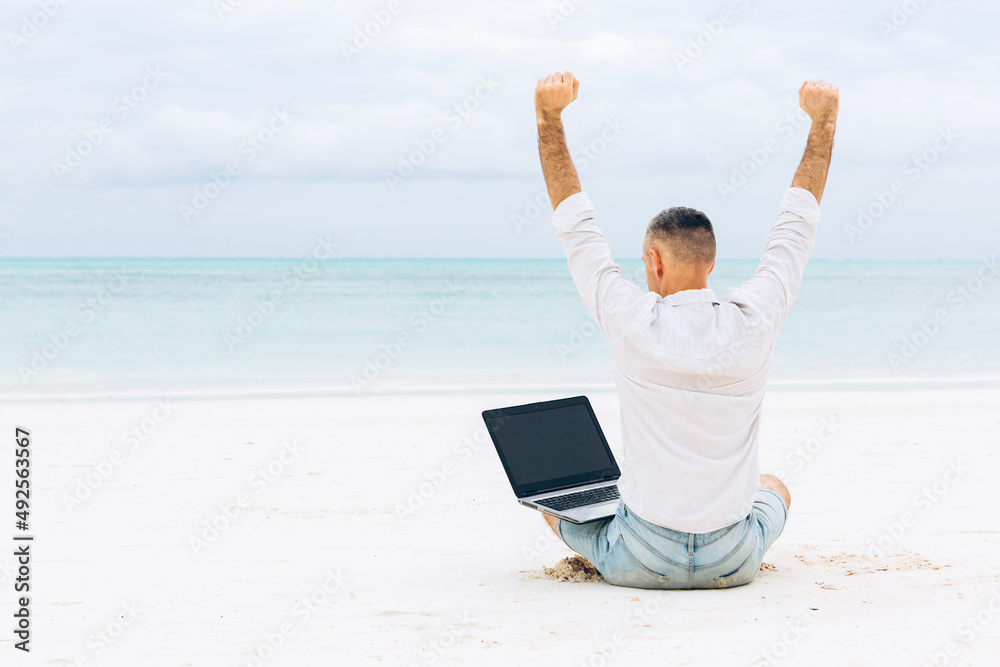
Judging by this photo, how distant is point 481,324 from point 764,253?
17.3 metres

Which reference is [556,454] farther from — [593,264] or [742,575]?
[593,264]

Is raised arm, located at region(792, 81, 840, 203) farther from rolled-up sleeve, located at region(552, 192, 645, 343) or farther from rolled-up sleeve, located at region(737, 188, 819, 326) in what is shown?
rolled-up sleeve, located at region(552, 192, 645, 343)

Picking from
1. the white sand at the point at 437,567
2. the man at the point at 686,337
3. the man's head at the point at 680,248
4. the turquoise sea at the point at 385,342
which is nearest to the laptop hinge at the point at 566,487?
the white sand at the point at 437,567

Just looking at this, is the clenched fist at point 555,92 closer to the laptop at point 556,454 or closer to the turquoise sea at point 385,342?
the laptop at point 556,454

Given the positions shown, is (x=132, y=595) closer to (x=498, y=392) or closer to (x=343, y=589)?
(x=343, y=589)

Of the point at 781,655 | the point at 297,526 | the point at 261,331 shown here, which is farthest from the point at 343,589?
the point at 261,331

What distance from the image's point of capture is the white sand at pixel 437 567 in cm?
284

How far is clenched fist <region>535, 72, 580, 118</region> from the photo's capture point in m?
2.83

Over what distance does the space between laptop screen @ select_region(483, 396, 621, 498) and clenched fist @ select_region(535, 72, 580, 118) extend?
1257mm

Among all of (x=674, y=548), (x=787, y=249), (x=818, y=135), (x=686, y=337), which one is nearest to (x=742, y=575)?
(x=674, y=548)

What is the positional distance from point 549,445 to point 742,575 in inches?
35.1

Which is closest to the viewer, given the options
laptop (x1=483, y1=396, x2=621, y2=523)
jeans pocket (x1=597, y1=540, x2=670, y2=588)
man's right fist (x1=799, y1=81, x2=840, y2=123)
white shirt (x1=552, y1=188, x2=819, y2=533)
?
white shirt (x1=552, y1=188, x2=819, y2=533)

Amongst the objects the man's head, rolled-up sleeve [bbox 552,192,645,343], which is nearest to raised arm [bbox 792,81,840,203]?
the man's head

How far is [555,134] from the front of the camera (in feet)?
9.45
